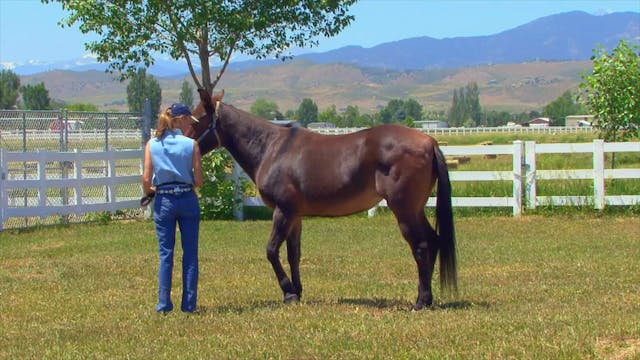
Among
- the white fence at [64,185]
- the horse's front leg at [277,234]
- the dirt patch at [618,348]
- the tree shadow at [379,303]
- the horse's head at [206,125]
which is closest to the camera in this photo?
the dirt patch at [618,348]

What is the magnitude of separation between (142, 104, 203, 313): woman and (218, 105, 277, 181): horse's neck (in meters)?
0.86

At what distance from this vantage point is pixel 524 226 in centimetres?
1748

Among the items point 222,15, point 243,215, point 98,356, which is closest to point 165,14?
point 222,15

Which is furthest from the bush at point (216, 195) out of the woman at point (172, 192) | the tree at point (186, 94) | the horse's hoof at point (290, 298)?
the tree at point (186, 94)

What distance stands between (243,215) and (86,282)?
9017 millimetres

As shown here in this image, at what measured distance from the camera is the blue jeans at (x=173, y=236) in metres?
8.99

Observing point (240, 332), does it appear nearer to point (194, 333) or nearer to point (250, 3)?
point (194, 333)

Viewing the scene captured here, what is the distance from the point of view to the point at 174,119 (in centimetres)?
927

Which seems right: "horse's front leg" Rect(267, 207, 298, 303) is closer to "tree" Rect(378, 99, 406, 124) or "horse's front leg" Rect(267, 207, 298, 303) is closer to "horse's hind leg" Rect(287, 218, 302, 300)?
"horse's hind leg" Rect(287, 218, 302, 300)

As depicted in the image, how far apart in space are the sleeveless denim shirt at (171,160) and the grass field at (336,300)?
1.32 metres

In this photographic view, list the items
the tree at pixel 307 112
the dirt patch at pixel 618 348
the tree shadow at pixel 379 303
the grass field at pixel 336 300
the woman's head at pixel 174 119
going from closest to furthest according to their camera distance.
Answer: the dirt patch at pixel 618 348 < the grass field at pixel 336 300 < the woman's head at pixel 174 119 < the tree shadow at pixel 379 303 < the tree at pixel 307 112

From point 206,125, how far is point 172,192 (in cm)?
114

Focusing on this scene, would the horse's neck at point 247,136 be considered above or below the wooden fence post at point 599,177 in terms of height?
above

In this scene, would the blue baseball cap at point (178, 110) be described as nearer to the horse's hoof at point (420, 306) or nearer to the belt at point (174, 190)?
the belt at point (174, 190)
